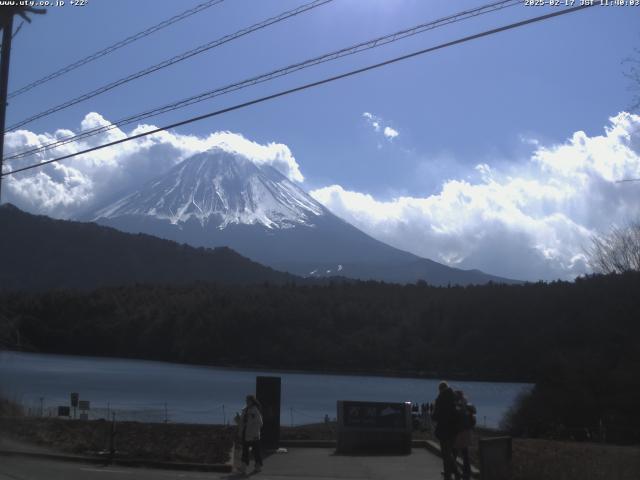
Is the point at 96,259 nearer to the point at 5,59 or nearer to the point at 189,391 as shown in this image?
the point at 189,391

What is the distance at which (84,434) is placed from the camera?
17734 millimetres

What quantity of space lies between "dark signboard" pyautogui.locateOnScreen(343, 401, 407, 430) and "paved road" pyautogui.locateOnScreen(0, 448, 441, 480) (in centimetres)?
83

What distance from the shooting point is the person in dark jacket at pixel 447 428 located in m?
12.5

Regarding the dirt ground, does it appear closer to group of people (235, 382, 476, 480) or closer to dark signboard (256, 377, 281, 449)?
dark signboard (256, 377, 281, 449)

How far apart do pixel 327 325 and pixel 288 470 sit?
94953 millimetres

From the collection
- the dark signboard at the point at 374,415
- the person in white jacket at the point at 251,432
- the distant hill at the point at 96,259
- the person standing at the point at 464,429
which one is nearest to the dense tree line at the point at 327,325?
the distant hill at the point at 96,259

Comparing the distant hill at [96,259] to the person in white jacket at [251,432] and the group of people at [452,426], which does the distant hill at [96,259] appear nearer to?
the person in white jacket at [251,432]

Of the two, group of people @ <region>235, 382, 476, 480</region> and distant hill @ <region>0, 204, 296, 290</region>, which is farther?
distant hill @ <region>0, 204, 296, 290</region>

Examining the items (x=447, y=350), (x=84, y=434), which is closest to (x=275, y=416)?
(x=84, y=434)

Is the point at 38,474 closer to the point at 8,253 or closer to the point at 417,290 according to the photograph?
the point at 417,290

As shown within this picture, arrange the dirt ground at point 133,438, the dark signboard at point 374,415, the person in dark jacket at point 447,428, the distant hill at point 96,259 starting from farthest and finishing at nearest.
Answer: the distant hill at point 96,259 → the dark signboard at point 374,415 → the dirt ground at point 133,438 → the person in dark jacket at point 447,428

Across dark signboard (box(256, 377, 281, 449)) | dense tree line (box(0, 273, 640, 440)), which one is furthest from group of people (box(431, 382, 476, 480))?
dense tree line (box(0, 273, 640, 440))

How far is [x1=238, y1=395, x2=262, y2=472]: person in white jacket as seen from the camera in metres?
14.4

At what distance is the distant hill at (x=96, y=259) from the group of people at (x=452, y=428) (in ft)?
483
